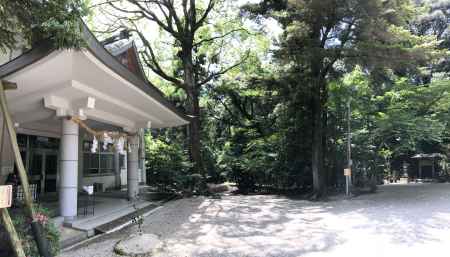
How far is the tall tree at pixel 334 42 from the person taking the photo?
12633 millimetres

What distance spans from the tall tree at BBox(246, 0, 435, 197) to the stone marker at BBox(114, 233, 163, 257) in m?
9.41

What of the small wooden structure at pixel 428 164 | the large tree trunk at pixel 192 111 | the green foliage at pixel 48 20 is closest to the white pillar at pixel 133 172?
the large tree trunk at pixel 192 111

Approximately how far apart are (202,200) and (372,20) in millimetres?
9695

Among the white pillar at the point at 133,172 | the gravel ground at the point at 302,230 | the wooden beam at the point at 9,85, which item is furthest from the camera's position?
the white pillar at the point at 133,172

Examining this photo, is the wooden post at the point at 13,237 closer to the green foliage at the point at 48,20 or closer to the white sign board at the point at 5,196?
the white sign board at the point at 5,196

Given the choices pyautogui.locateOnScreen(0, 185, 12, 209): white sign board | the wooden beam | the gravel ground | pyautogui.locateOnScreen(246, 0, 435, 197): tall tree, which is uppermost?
pyautogui.locateOnScreen(246, 0, 435, 197): tall tree

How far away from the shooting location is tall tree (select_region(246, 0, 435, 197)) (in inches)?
497

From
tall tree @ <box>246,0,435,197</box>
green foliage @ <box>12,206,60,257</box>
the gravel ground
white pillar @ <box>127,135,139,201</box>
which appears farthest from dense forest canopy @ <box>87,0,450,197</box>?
green foliage @ <box>12,206,60,257</box>

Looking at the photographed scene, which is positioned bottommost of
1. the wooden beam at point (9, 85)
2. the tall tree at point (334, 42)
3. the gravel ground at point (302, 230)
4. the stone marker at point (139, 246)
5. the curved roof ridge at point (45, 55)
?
the gravel ground at point (302, 230)

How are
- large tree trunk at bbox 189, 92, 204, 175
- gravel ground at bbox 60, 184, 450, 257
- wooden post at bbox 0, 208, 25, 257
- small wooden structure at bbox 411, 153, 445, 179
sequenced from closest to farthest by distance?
wooden post at bbox 0, 208, 25, 257, gravel ground at bbox 60, 184, 450, 257, large tree trunk at bbox 189, 92, 204, 175, small wooden structure at bbox 411, 153, 445, 179

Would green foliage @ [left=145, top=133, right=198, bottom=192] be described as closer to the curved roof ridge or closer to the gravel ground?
the gravel ground

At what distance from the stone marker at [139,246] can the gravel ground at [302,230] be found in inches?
7.0

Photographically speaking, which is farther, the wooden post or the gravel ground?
the gravel ground

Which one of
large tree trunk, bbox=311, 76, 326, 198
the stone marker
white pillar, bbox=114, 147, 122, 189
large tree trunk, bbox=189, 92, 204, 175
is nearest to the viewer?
the stone marker
